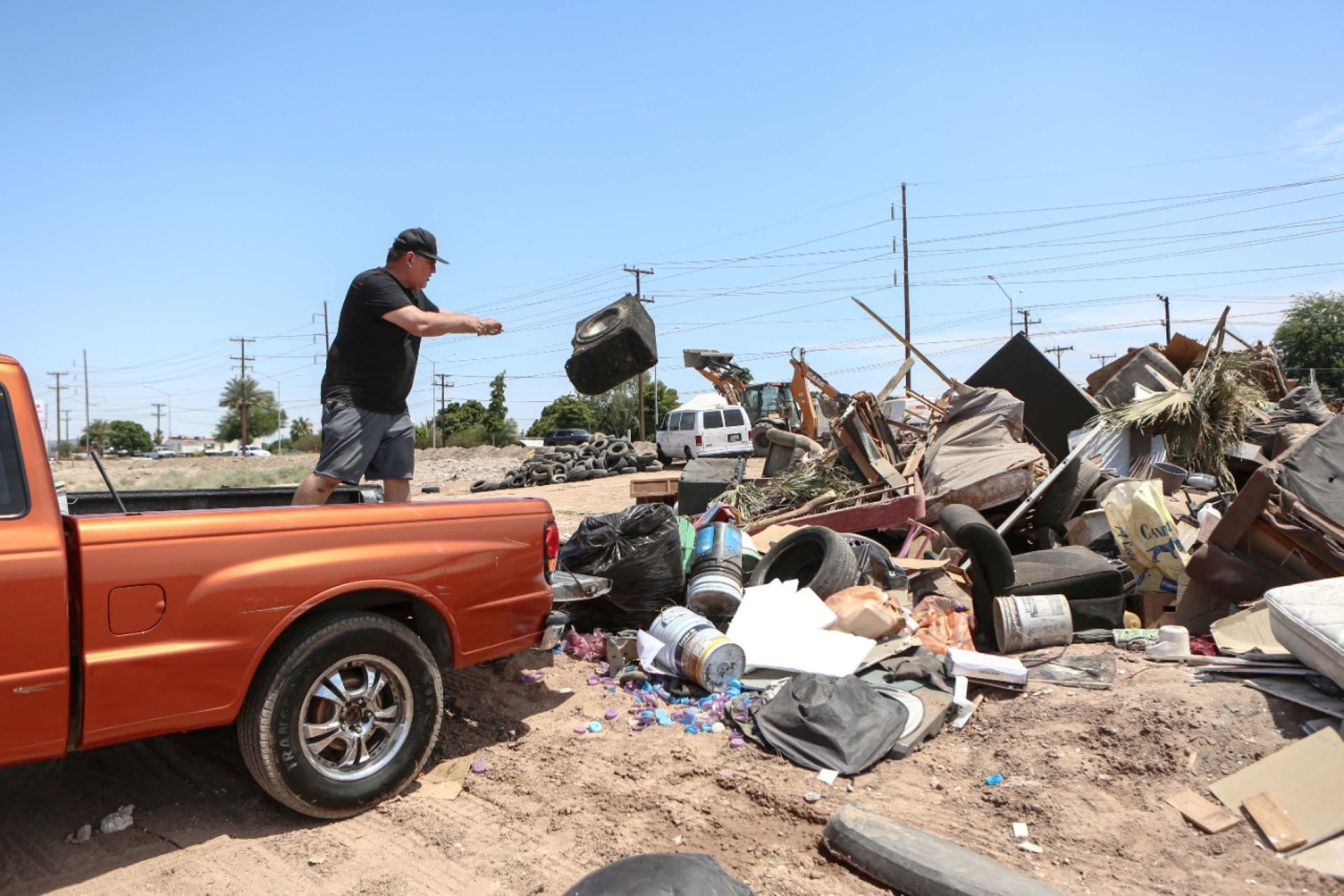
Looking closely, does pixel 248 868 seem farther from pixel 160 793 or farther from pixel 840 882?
pixel 840 882

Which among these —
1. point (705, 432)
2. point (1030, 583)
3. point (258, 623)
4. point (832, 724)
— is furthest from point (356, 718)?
point (705, 432)

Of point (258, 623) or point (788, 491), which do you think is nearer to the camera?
point (258, 623)

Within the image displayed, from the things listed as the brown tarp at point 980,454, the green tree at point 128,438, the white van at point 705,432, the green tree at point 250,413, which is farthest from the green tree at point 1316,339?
the green tree at point 128,438

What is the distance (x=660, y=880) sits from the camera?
8.07ft

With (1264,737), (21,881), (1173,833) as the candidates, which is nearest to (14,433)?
(21,881)

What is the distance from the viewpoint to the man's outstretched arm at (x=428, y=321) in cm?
462

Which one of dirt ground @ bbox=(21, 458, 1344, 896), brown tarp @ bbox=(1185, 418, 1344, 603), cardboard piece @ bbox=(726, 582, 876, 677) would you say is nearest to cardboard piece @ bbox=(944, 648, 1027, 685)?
dirt ground @ bbox=(21, 458, 1344, 896)

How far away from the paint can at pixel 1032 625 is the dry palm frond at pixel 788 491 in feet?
11.2

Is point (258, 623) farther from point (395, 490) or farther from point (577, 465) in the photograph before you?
point (577, 465)

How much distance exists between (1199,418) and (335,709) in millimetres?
8983

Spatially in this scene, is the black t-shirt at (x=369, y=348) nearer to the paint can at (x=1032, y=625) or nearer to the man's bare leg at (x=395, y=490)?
the man's bare leg at (x=395, y=490)

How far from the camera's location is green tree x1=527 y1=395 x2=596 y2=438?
5972 centimetres

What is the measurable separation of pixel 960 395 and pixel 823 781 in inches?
249

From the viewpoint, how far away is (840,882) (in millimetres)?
3135
